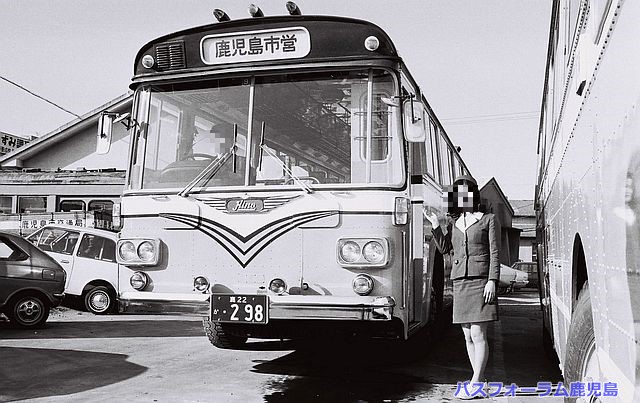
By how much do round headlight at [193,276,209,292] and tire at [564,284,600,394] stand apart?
3492mm

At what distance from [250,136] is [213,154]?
458 millimetres

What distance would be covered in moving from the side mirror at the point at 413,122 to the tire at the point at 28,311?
8513 millimetres

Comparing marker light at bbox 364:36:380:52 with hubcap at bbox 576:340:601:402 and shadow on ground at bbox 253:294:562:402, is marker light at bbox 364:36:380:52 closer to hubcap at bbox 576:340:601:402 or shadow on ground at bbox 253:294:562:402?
shadow on ground at bbox 253:294:562:402

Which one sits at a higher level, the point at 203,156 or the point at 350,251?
the point at 203,156

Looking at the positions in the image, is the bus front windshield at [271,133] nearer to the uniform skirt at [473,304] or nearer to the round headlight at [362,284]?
the round headlight at [362,284]

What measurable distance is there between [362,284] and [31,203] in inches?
854

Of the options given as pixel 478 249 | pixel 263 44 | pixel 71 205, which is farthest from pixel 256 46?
pixel 71 205

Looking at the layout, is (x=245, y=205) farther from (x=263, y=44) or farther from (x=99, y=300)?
(x=99, y=300)

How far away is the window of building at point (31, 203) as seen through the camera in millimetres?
25109

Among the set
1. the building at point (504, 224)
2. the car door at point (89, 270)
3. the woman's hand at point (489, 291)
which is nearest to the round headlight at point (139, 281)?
the woman's hand at point (489, 291)

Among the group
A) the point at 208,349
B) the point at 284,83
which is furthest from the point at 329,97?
the point at 208,349

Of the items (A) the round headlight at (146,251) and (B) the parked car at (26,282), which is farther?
(B) the parked car at (26,282)

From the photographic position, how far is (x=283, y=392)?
6922 mm

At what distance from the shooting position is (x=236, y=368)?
27.1 feet
